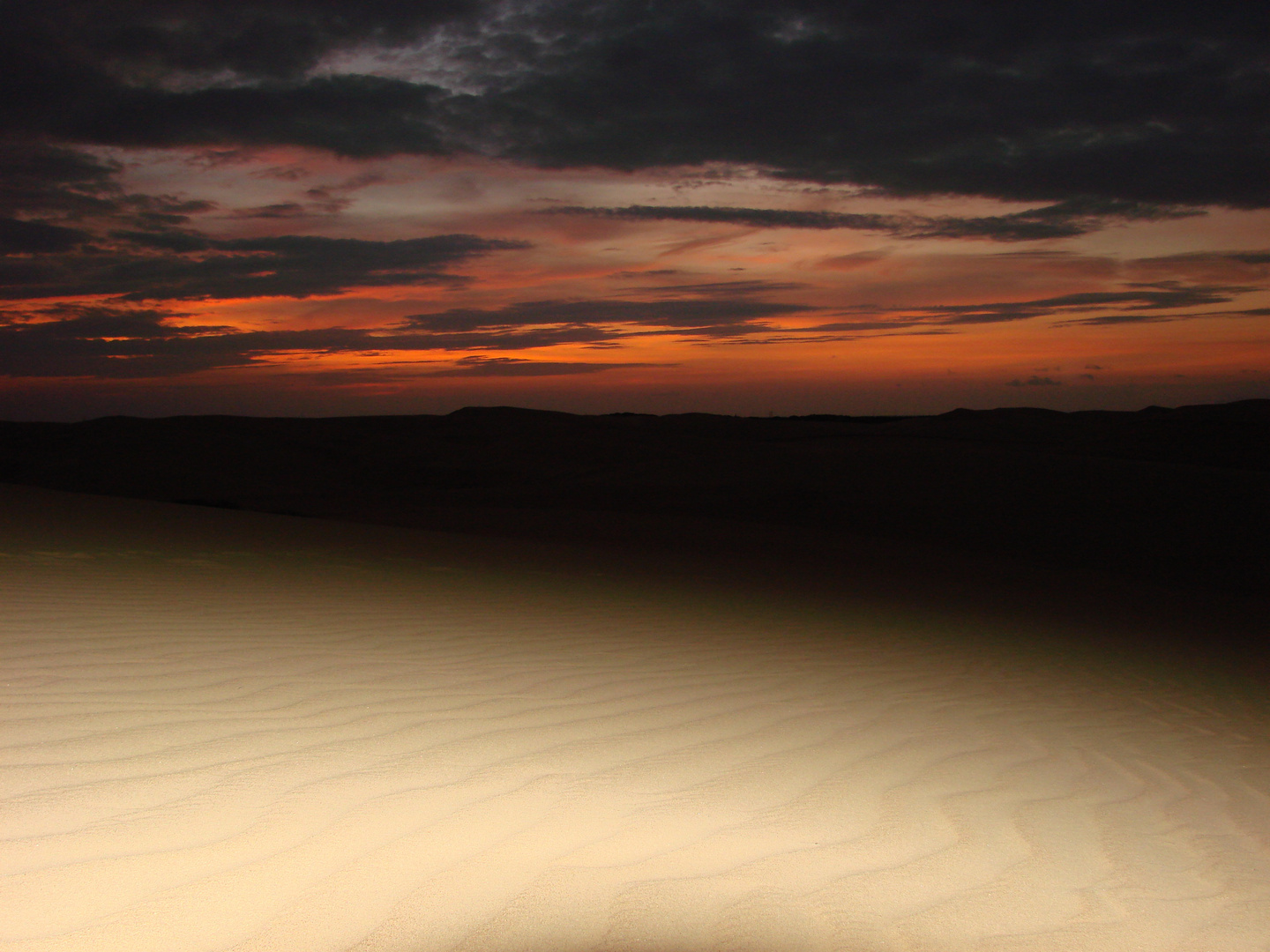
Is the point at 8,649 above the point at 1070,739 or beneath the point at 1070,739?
above

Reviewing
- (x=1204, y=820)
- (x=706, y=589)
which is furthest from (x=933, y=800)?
(x=706, y=589)

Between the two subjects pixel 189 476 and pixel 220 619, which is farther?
pixel 189 476

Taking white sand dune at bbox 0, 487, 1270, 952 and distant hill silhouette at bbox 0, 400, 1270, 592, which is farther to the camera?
distant hill silhouette at bbox 0, 400, 1270, 592

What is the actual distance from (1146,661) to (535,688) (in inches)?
164

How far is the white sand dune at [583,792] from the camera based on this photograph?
81.3 inches

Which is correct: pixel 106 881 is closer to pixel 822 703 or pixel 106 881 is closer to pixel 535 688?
pixel 535 688

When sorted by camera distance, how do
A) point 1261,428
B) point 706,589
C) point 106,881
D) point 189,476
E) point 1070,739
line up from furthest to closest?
point 1261,428 → point 189,476 → point 706,589 → point 1070,739 → point 106,881

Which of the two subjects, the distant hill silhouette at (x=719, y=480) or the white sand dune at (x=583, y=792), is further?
the distant hill silhouette at (x=719, y=480)

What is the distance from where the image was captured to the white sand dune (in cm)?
206

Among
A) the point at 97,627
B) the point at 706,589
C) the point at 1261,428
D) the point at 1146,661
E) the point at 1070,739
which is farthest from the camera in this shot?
the point at 1261,428

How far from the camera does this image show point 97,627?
4.55 m

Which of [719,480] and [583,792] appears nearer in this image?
[583,792]

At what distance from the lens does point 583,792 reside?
2.81 m

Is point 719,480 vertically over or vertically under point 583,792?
over
